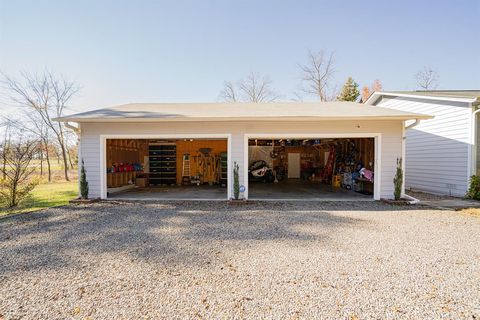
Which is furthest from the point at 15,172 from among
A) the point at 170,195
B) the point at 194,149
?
the point at 194,149

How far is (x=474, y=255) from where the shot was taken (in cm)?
370

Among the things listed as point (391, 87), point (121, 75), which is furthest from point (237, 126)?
point (391, 87)

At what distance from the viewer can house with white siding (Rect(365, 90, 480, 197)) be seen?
26.7ft

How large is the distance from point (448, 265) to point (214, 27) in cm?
1337

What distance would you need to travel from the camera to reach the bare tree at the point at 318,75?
25484 mm

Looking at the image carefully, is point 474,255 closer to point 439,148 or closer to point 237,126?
point 237,126

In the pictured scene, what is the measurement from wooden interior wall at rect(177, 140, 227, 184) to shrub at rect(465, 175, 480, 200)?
9548 millimetres

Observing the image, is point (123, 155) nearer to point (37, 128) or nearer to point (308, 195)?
point (308, 195)

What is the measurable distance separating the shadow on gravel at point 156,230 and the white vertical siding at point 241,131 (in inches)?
46.8

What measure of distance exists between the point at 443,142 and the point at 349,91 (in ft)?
57.5

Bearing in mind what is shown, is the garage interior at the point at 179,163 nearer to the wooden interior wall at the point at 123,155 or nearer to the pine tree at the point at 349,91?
the wooden interior wall at the point at 123,155

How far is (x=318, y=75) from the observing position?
25875 millimetres

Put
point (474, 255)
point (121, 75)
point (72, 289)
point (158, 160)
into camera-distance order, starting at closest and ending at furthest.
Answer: point (72, 289) → point (474, 255) → point (158, 160) → point (121, 75)

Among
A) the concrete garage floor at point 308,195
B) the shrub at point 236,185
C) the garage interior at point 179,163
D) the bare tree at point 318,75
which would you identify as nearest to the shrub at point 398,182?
the concrete garage floor at point 308,195
